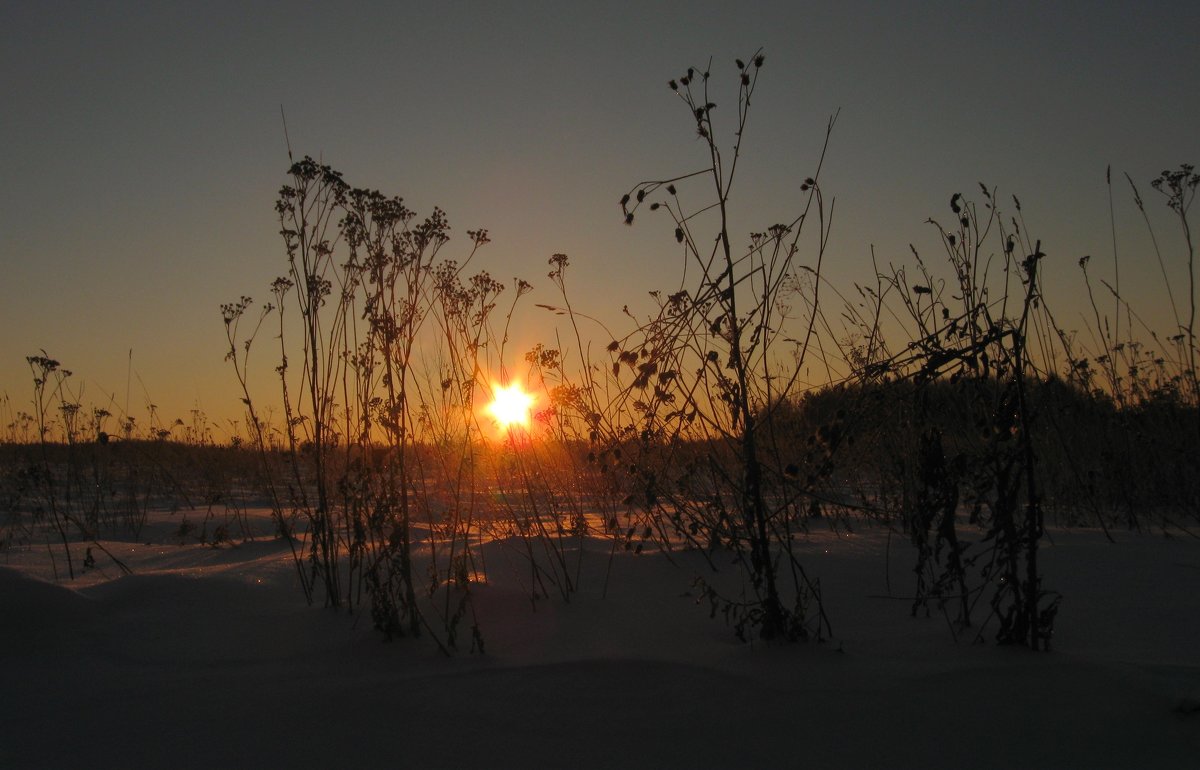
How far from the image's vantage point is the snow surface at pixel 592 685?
1.52 metres

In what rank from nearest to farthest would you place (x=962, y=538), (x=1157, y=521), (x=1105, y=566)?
(x=1105, y=566) → (x=962, y=538) → (x=1157, y=521)

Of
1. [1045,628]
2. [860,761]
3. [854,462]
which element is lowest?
[860,761]

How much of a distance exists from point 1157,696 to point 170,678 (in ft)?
7.40

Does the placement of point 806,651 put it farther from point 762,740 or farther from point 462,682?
point 462,682

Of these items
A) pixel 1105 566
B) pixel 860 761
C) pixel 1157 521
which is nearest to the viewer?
pixel 860 761

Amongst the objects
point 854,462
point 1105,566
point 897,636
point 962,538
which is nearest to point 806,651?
point 897,636

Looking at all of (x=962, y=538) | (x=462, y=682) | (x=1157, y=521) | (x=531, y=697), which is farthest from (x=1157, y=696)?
(x=1157, y=521)

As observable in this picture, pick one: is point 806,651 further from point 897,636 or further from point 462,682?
point 462,682

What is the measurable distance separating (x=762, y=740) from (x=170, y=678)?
4.93ft

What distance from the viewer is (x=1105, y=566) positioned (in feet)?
9.12

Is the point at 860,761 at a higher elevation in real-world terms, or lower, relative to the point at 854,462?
lower

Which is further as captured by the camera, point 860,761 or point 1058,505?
point 1058,505

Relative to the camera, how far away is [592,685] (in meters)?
1.83

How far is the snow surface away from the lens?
1.52 meters
